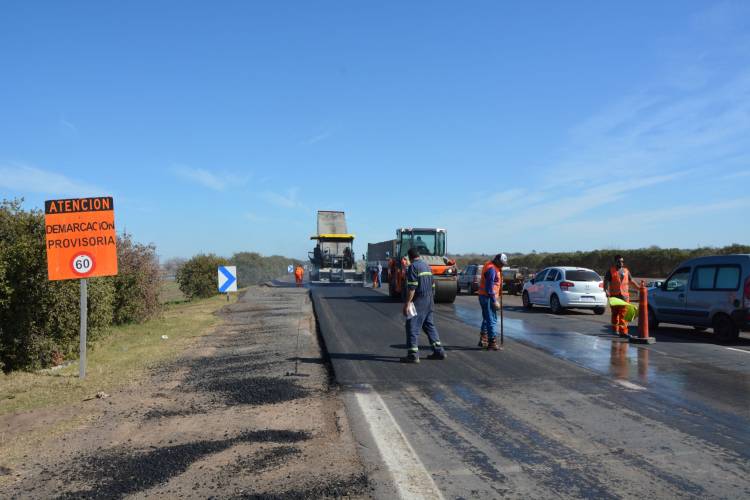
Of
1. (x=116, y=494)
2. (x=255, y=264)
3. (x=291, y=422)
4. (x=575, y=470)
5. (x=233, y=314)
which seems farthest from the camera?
(x=255, y=264)

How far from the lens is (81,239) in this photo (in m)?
9.46

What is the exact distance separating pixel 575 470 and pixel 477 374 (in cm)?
410

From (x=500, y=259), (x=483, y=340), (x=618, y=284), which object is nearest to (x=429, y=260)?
(x=618, y=284)

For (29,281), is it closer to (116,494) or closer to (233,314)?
(116,494)

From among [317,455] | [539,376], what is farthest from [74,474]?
[539,376]

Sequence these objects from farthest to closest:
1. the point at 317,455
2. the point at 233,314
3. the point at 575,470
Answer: the point at 233,314, the point at 317,455, the point at 575,470

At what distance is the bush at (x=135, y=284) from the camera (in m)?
17.2

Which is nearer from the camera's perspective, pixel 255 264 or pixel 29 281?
pixel 29 281

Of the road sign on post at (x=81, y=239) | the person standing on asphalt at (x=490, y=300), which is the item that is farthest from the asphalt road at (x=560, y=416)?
the road sign on post at (x=81, y=239)

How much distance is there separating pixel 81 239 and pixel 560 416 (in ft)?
24.7

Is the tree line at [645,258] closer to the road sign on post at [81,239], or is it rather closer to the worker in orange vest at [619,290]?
the worker in orange vest at [619,290]

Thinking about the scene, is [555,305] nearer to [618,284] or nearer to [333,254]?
[618,284]

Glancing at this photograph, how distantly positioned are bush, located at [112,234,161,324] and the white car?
12954 millimetres

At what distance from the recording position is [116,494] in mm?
4527
